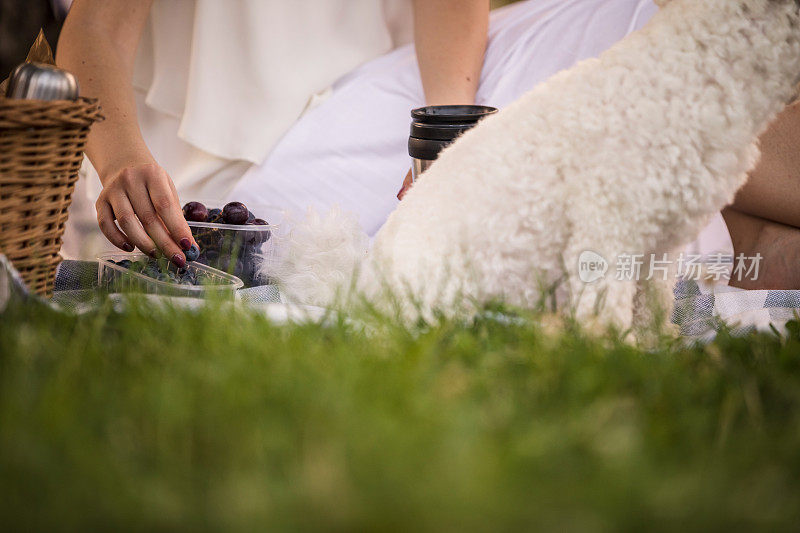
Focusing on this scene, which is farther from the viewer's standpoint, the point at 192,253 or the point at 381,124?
the point at 381,124

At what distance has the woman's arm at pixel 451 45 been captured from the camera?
1.87 meters

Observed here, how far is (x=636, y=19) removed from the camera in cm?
187

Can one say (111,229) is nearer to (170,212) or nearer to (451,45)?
(170,212)

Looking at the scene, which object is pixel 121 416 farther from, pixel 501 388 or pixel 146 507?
pixel 501 388

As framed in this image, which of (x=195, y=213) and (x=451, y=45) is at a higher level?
(x=451, y=45)

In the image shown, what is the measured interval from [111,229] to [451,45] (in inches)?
42.8

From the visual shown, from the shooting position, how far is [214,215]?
1.50 m

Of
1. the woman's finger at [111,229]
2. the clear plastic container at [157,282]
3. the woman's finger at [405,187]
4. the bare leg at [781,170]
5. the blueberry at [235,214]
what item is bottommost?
the clear plastic container at [157,282]

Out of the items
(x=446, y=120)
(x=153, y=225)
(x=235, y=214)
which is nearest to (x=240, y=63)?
(x=235, y=214)

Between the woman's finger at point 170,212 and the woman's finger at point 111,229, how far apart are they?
116mm

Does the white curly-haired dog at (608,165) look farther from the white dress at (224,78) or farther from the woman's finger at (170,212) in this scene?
the white dress at (224,78)

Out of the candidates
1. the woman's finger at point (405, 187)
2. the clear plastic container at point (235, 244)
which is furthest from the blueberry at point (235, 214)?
the woman's finger at point (405, 187)

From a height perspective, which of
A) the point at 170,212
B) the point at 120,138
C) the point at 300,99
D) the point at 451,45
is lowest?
the point at 170,212

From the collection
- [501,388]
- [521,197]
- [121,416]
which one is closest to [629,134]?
[521,197]
